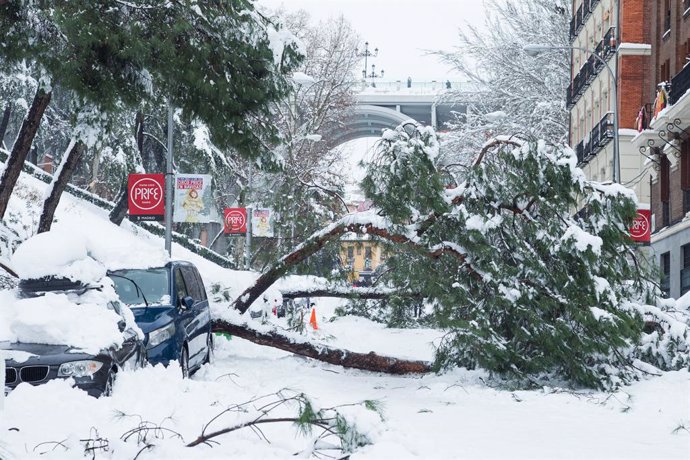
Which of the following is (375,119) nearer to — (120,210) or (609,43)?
(120,210)

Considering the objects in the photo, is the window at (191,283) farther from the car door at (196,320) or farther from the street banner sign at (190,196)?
the street banner sign at (190,196)

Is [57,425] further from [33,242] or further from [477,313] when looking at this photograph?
[477,313]

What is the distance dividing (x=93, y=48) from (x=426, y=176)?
5959mm

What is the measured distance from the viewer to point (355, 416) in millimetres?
8531

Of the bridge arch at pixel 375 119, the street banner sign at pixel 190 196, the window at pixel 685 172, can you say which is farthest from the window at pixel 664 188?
the bridge arch at pixel 375 119

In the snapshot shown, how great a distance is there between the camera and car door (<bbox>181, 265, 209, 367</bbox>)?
15627mm

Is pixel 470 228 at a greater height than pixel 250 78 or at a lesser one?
lesser

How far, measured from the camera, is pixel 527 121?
52.3 metres

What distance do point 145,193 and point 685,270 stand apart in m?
18.3

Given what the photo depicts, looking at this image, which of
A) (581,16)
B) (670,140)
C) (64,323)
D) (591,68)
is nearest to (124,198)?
(591,68)

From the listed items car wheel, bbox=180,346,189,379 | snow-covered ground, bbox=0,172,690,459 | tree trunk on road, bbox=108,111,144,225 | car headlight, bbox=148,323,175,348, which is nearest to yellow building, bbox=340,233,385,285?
snow-covered ground, bbox=0,172,690,459

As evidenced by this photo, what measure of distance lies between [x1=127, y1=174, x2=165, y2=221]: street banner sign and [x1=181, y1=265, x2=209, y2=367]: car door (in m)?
10.8

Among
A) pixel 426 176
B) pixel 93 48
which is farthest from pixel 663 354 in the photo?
pixel 93 48

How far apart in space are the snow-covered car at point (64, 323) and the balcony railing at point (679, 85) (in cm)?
2591
